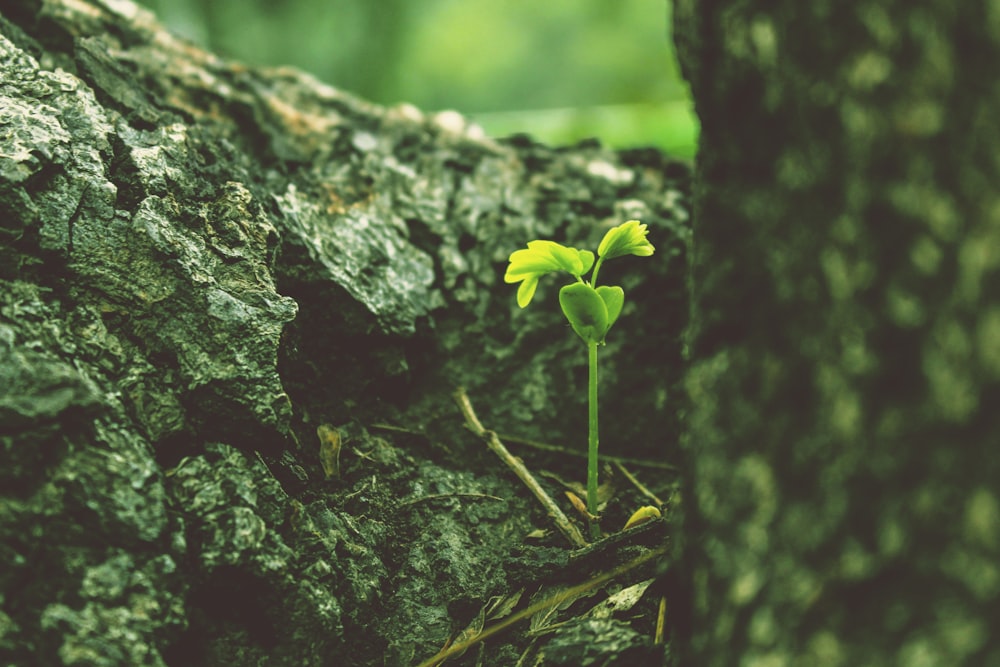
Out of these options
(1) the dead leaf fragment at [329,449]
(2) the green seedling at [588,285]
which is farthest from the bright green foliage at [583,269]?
(1) the dead leaf fragment at [329,449]

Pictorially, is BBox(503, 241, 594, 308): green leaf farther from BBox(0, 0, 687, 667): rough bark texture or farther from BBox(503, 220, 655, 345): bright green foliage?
BBox(0, 0, 687, 667): rough bark texture

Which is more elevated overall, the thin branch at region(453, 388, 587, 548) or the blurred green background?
the blurred green background

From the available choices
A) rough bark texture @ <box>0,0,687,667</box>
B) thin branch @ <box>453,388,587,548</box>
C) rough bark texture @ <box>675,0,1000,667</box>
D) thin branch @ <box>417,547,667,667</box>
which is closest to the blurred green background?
rough bark texture @ <box>0,0,687,667</box>

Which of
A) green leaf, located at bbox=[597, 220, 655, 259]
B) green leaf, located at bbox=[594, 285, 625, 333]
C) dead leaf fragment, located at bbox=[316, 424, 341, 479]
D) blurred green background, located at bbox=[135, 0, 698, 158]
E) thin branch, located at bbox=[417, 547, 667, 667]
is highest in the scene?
blurred green background, located at bbox=[135, 0, 698, 158]

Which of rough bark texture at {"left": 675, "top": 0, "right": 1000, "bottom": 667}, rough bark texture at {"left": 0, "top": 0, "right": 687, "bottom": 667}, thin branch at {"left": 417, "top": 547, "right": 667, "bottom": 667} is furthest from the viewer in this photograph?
thin branch at {"left": 417, "top": 547, "right": 667, "bottom": 667}

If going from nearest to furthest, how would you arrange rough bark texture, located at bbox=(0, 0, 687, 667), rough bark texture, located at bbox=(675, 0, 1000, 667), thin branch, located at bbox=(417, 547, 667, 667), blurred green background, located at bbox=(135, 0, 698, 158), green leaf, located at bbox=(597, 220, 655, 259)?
rough bark texture, located at bbox=(675, 0, 1000, 667), rough bark texture, located at bbox=(0, 0, 687, 667), thin branch, located at bbox=(417, 547, 667, 667), green leaf, located at bbox=(597, 220, 655, 259), blurred green background, located at bbox=(135, 0, 698, 158)

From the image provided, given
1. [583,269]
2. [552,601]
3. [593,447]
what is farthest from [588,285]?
[552,601]

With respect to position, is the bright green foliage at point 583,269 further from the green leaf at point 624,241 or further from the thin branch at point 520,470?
the thin branch at point 520,470

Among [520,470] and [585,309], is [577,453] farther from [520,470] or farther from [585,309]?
[585,309]
